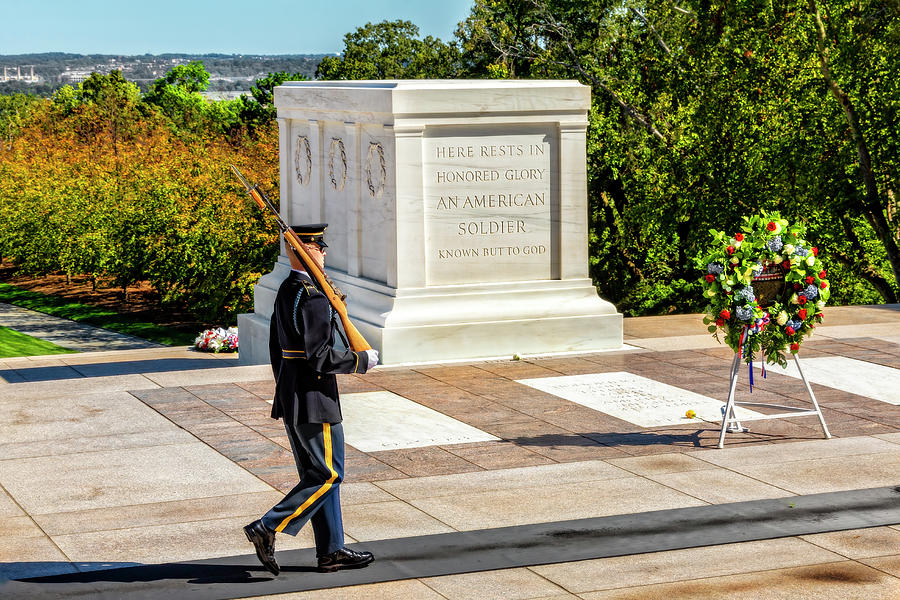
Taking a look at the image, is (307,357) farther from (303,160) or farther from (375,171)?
(303,160)

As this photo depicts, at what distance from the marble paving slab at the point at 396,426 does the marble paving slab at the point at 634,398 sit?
1.29 m

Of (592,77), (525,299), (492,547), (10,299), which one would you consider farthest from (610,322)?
(10,299)

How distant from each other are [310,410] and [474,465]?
2.65 meters

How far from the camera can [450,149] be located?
12.6 metres

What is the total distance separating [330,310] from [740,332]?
12.4 ft

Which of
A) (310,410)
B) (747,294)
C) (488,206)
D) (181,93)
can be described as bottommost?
(310,410)

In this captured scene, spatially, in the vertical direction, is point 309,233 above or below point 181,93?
below

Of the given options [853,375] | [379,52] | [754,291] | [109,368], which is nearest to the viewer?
[754,291]

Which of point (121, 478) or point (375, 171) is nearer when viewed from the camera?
point (121, 478)

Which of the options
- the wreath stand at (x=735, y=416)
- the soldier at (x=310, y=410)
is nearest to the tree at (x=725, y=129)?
the wreath stand at (x=735, y=416)

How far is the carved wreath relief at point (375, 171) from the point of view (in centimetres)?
1272

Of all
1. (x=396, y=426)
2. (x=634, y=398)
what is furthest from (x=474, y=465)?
(x=634, y=398)

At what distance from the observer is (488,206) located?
12.9 metres

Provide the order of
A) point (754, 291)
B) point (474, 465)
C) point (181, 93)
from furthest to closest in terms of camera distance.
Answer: point (181, 93)
point (754, 291)
point (474, 465)
